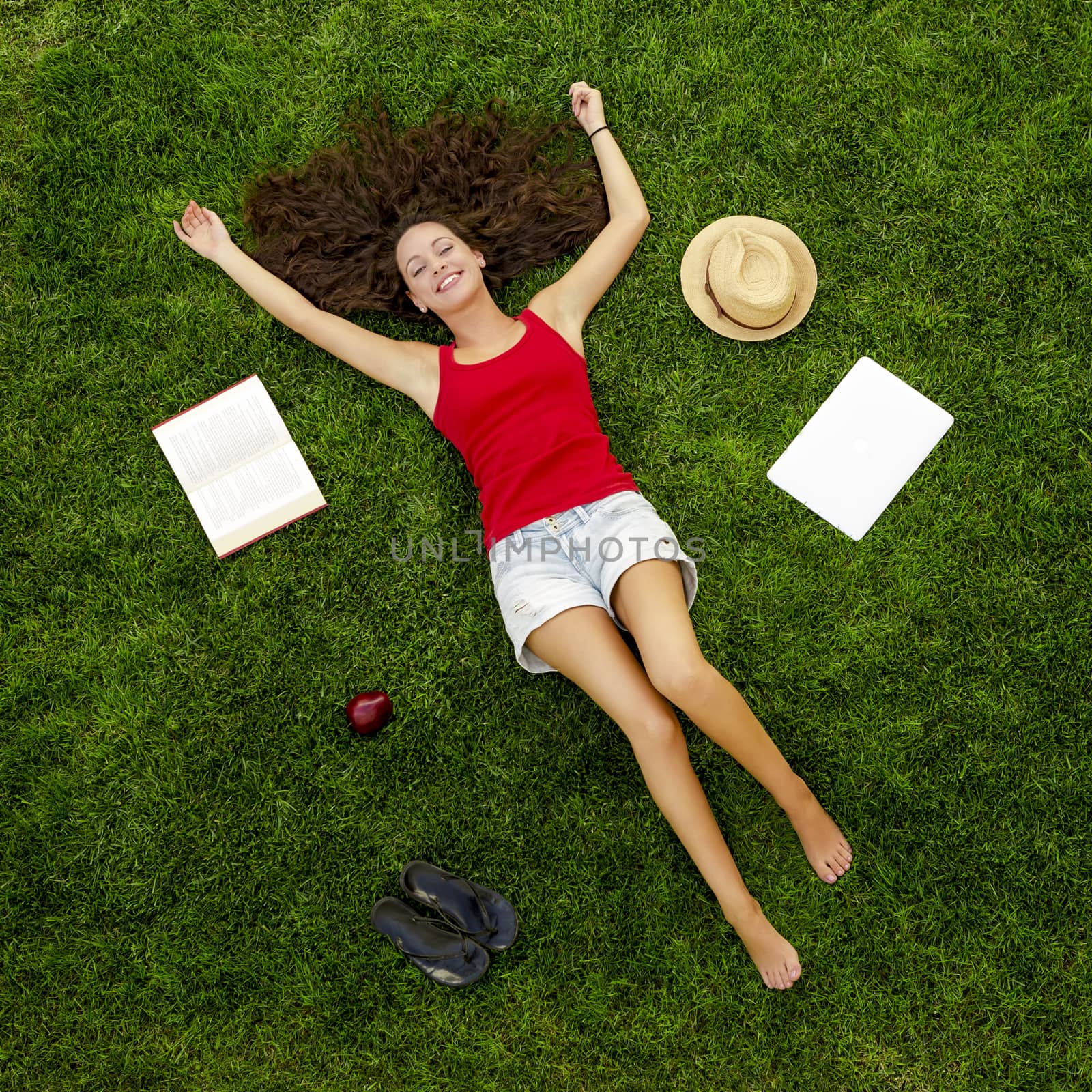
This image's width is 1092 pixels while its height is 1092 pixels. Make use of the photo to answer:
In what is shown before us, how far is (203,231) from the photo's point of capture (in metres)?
3.56

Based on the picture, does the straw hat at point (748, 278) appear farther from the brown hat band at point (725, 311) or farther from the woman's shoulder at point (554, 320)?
the woman's shoulder at point (554, 320)

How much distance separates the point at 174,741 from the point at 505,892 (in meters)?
1.71

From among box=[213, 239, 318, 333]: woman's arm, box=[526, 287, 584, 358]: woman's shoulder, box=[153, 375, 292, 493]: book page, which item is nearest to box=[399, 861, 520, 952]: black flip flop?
box=[153, 375, 292, 493]: book page

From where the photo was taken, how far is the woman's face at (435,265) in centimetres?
318

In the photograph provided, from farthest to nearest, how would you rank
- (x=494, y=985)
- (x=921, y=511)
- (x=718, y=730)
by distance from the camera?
(x=921, y=511), (x=494, y=985), (x=718, y=730)

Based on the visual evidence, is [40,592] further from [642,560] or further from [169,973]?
[642,560]

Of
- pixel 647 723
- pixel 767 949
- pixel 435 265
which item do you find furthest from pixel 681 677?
pixel 435 265

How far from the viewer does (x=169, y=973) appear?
3293 millimetres

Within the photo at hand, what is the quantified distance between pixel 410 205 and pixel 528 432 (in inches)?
52.8

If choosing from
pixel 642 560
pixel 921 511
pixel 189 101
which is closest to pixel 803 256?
pixel 921 511

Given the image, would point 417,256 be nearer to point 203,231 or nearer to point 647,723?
point 203,231

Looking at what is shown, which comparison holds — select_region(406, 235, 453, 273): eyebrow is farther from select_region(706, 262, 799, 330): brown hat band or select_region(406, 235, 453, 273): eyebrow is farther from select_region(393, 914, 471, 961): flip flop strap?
select_region(393, 914, 471, 961): flip flop strap

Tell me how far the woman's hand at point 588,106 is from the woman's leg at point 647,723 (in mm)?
2402

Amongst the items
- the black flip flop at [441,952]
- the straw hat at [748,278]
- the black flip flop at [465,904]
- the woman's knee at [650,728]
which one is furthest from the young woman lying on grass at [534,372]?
the black flip flop at [441,952]
